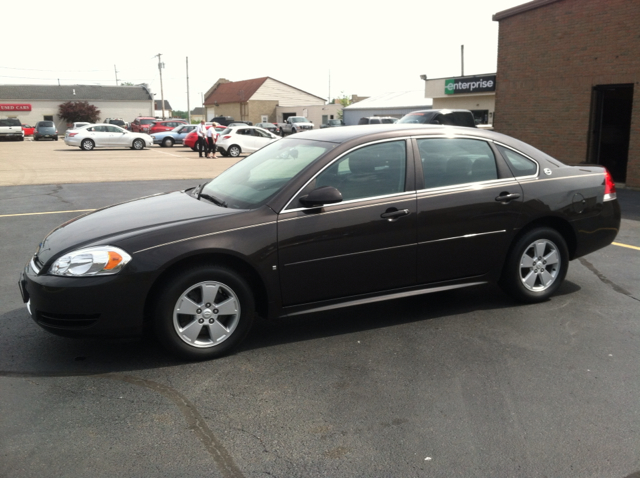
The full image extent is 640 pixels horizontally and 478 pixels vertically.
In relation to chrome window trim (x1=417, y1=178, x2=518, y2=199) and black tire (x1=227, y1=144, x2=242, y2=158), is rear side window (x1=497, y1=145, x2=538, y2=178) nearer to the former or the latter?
chrome window trim (x1=417, y1=178, x2=518, y2=199)

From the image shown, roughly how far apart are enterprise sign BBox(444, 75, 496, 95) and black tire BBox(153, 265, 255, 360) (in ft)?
116

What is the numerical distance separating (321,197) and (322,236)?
0.30 metres

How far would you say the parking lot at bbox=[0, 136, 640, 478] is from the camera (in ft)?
10.4

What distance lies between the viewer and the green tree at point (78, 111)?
257ft

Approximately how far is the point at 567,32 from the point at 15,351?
51.7ft

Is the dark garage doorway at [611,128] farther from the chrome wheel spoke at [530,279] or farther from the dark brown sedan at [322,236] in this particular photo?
the chrome wheel spoke at [530,279]

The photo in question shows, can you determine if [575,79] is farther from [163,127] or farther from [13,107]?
[13,107]

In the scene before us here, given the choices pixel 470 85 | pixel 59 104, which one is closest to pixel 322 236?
pixel 470 85

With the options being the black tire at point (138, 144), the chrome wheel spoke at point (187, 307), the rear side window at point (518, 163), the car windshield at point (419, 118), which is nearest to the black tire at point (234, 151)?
the black tire at point (138, 144)

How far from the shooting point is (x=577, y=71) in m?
16.0

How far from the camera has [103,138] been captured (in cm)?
3356

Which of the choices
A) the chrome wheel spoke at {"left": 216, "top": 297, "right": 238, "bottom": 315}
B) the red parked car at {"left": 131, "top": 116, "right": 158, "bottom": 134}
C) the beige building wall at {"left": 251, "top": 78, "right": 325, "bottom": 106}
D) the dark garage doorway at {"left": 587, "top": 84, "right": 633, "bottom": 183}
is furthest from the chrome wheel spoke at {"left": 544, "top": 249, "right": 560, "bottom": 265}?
the beige building wall at {"left": 251, "top": 78, "right": 325, "bottom": 106}

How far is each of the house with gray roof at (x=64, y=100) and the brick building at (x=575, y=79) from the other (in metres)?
72.5

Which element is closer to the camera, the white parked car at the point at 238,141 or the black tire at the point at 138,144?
the white parked car at the point at 238,141
